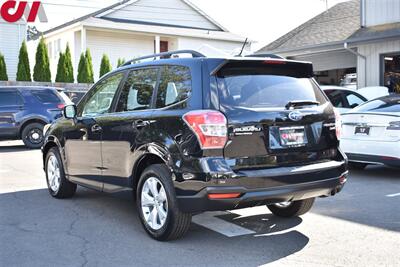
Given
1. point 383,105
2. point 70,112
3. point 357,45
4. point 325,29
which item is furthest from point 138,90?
point 325,29

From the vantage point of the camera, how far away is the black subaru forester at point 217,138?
4.66 metres

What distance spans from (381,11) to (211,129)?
14.8 metres

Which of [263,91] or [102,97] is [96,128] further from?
[263,91]

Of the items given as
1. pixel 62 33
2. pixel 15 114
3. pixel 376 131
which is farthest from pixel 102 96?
pixel 62 33

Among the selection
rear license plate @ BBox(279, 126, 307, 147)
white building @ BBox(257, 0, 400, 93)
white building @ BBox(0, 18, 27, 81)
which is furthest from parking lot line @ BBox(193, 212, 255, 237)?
white building @ BBox(0, 18, 27, 81)

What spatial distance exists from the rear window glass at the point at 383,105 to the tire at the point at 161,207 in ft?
16.8

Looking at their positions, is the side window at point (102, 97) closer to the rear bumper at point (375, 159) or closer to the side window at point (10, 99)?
the rear bumper at point (375, 159)

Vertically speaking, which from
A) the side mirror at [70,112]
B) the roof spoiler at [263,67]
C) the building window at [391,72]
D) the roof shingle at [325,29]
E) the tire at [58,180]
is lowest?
the tire at [58,180]

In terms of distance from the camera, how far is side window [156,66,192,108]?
16.6 ft

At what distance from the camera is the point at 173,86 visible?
5266mm

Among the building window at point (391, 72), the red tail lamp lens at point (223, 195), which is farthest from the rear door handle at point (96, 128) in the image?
the building window at point (391, 72)

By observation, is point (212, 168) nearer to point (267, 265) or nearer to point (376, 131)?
point (267, 265)

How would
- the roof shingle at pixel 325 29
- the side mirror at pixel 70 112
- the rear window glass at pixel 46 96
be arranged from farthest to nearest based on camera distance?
the roof shingle at pixel 325 29
the rear window glass at pixel 46 96
the side mirror at pixel 70 112

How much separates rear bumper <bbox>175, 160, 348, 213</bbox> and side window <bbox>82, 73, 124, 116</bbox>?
1910 millimetres
